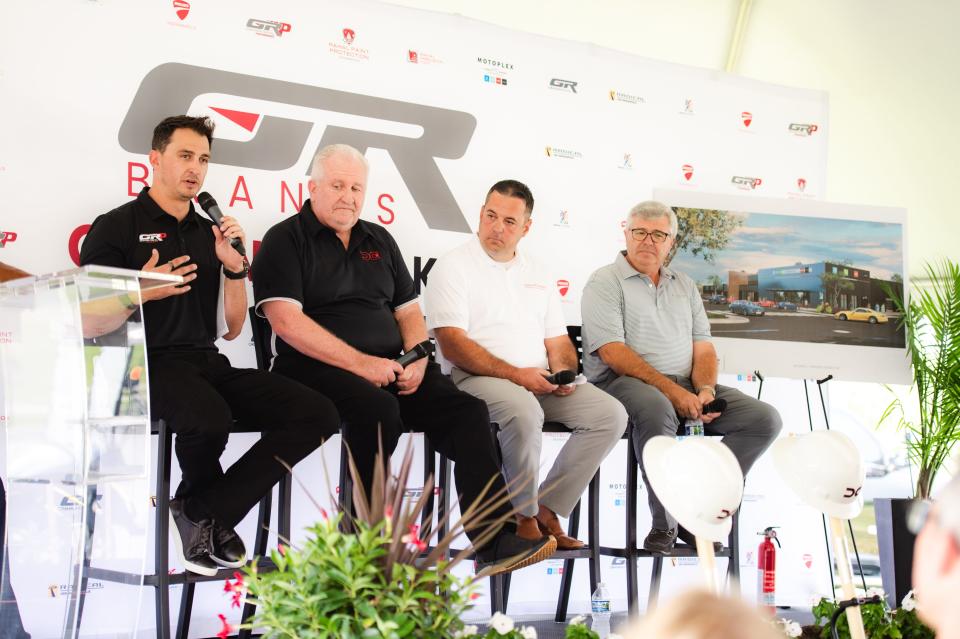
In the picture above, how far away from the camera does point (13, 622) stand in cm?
170

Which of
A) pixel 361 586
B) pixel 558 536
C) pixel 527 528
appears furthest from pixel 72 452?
pixel 558 536

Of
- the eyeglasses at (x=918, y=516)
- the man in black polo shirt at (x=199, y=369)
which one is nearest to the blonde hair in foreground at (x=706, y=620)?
the eyeglasses at (x=918, y=516)

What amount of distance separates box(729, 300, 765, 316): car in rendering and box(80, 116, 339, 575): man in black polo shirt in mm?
2398

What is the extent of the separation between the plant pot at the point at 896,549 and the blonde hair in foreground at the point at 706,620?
3.91m

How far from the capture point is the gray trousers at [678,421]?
10.9ft

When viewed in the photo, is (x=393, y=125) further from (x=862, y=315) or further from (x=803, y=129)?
(x=862, y=315)

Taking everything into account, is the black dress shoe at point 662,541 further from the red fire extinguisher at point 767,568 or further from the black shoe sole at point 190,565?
the black shoe sole at point 190,565

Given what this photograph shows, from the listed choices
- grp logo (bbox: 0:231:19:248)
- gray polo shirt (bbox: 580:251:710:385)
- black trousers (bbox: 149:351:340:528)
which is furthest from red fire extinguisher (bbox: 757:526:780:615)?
grp logo (bbox: 0:231:19:248)

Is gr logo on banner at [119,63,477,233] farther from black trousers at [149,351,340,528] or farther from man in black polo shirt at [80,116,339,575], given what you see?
black trousers at [149,351,340,528]

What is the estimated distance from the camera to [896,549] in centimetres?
403

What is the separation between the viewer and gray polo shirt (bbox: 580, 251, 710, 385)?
3727 mm

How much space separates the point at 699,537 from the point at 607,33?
385 cm

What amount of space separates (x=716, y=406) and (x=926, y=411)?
1.63m

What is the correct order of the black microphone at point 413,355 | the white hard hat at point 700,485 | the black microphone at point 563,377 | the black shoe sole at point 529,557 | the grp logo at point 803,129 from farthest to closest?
the grp logo at point 803,129 < the black microphone at point 563,377 < the black microphone at point 413,355 < the black shoe sole at point 529,557 < the white hard hat at point 700,485
